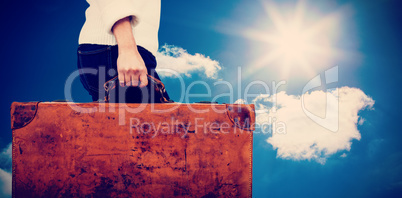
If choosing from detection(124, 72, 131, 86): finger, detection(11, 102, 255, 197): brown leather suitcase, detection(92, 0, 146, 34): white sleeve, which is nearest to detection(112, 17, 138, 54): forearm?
detection(92, 0, 146, 34): white sleeve

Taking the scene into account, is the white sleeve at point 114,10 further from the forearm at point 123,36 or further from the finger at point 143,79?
the finger at point 143,79

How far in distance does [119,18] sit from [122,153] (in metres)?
0.80

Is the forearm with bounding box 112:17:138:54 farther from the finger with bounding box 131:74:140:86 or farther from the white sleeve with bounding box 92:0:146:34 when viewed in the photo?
the finger with bounding box 131:74:140:86

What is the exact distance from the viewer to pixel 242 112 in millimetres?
1089

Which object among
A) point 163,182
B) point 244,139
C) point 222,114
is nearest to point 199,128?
point 222,114

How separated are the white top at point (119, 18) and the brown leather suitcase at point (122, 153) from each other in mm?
471

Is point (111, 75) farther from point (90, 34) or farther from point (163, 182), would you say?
point (163, 182)

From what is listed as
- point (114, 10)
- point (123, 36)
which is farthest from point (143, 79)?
point (114, 10)

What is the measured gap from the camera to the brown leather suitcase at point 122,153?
39.4 inches

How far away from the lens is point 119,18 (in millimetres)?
906

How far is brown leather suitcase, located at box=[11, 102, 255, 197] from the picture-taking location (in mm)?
1002

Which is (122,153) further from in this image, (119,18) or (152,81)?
(119,18)

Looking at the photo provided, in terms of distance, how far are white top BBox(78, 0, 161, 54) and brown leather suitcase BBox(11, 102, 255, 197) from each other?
471mm

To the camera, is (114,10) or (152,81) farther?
(152,81)
